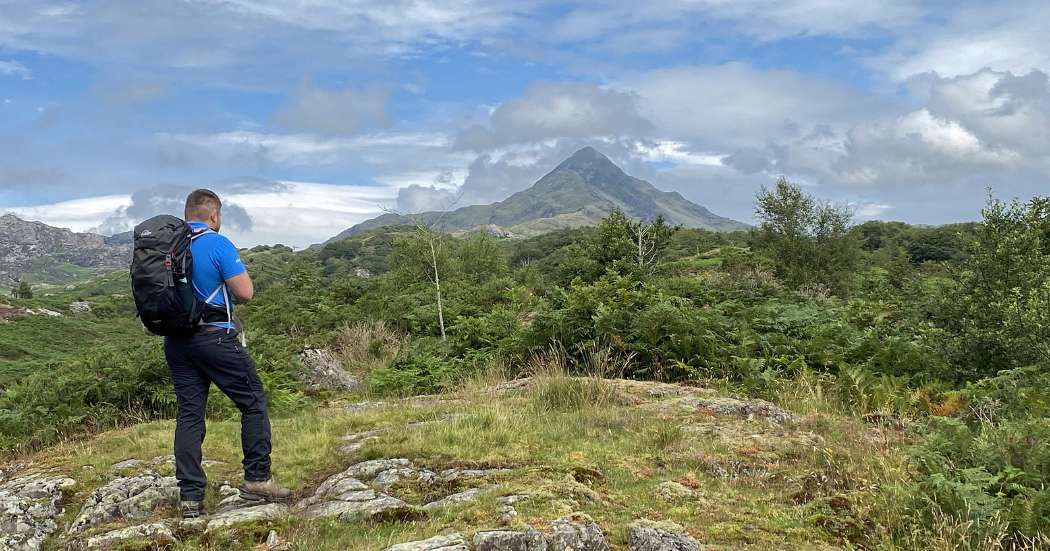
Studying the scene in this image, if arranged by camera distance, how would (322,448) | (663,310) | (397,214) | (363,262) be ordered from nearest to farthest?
(322,448) < (663,310) < (397,214) < (363,262)

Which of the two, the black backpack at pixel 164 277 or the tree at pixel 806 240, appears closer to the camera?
the black backpack at pixel 164 277

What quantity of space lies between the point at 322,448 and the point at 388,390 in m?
4.81

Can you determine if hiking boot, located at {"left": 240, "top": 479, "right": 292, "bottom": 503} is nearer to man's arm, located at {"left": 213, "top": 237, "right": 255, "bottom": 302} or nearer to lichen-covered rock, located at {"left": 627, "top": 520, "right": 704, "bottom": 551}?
man's arm, located at {"left": 213, "top": 237, "right": 255, "bottom": 302}

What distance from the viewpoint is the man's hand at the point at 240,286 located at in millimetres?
4982

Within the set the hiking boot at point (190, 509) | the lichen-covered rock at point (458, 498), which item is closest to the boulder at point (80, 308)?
the hiking boot at point (190, 509)

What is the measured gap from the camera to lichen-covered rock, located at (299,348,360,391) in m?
13.0

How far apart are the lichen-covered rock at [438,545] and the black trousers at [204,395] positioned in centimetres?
207

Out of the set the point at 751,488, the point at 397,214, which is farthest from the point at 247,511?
the point at 397,214

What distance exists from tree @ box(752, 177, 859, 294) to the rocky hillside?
1037 inches

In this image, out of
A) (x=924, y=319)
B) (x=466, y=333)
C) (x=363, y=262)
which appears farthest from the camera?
(x=363, y=262)

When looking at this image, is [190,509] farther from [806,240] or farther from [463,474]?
[806,240]

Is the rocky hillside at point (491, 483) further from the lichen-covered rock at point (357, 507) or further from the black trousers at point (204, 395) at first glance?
the black trousers at point (204, 395)

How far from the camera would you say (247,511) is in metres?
4.83

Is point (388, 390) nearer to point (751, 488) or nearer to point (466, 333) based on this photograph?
point (466, 333)
